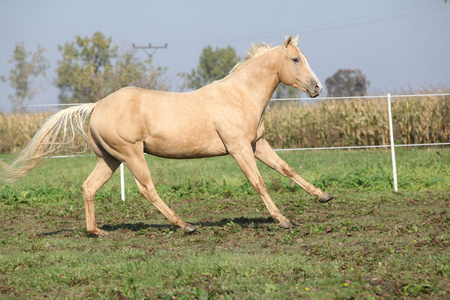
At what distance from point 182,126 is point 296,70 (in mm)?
1619

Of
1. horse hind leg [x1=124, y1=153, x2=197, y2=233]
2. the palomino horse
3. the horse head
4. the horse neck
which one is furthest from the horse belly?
the horse head

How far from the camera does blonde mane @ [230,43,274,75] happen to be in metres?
6.97

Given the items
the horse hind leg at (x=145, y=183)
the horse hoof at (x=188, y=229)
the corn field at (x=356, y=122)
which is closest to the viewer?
the horse hoof at (x=188, y=229)

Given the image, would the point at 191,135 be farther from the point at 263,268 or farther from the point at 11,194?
the point at 11,194

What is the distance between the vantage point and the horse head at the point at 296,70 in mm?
6500

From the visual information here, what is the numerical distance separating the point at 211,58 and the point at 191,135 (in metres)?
77.9

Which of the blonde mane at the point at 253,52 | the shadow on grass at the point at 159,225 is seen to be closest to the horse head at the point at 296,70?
the blonde mane at the point at 253,52

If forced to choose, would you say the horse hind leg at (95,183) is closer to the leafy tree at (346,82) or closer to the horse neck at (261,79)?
the horse neck at (261,79)

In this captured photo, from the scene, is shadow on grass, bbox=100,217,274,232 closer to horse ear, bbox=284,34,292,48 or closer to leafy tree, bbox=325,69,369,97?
horse ear, bbox=284,34,292,48

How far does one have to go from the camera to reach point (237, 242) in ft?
19.1

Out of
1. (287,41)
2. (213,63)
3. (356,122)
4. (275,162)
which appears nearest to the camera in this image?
(287,41)

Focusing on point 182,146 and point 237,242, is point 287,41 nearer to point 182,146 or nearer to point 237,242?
point 182,146

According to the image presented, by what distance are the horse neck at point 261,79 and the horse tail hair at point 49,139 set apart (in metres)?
1.95

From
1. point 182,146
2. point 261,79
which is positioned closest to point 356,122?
point 261,79
